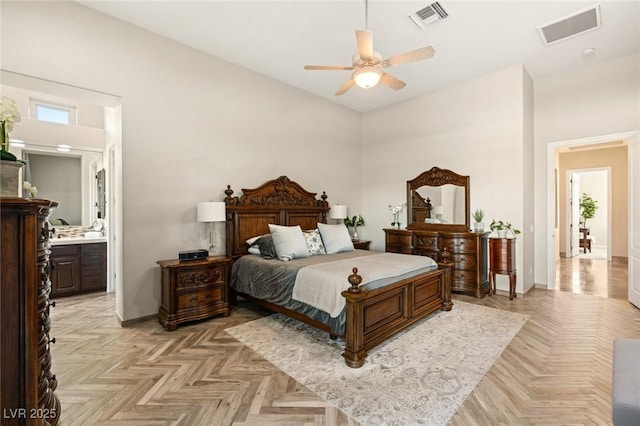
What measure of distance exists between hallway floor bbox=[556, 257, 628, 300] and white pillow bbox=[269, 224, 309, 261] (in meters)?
4.45

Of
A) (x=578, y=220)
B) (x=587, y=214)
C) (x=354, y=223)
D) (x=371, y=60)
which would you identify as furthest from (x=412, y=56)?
(x=587, y=214)

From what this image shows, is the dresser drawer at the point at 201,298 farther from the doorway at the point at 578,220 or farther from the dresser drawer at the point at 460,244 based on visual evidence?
the doorway at the point at 578,220

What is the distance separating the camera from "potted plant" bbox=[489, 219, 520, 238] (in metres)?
4.54

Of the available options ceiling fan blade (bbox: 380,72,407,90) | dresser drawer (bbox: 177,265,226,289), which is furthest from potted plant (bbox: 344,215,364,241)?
ceiling fan blade (bbox: 380,72,407,90)

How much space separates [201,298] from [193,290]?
0.49 feet

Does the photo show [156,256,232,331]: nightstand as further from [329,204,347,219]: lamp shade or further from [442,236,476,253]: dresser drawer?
[442,236,476,253]: dresser drawer

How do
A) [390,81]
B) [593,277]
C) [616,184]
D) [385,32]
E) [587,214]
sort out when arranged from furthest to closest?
[587,214]
[616,184]
[593,277]
[385,32]
[390,81]

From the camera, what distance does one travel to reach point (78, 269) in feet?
15.4

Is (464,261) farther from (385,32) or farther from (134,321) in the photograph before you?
(134,321)

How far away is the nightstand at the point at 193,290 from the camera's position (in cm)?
337

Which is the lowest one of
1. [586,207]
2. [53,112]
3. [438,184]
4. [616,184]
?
[586,207]

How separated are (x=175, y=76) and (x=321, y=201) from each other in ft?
10.0

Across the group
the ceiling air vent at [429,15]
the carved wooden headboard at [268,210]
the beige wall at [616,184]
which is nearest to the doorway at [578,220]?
the beige wall at [616,184]

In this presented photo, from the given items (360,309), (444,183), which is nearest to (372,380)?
(360,309)
